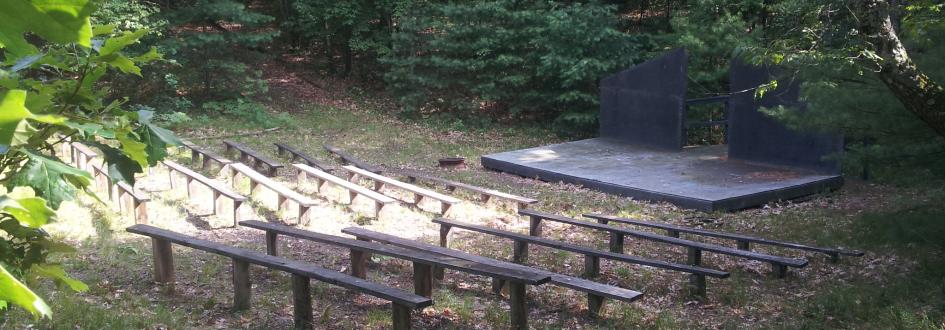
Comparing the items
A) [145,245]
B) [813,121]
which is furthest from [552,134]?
[145,245]

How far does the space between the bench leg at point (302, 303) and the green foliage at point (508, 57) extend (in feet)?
34.6

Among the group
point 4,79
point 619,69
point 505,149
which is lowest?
point 505,149

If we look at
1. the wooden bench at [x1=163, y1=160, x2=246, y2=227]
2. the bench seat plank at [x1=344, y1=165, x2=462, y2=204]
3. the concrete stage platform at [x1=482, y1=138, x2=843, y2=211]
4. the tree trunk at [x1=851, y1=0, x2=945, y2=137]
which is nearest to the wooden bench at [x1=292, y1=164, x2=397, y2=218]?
the bench seat plank at [x1=344, y1=165, x2=462, y2=204]

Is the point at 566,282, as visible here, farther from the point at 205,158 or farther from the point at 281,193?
the point at 205,158

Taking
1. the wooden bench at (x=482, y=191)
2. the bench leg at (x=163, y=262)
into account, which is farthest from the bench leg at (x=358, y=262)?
the wooden bench at (x=482, y=191)

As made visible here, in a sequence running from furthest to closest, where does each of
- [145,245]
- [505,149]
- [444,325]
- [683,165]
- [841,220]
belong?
[505,149] < [683,165] < [841,220] < [145,245] < [444,325]

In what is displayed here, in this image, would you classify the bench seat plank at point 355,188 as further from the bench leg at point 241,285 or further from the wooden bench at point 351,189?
the bench leg at point 241,285

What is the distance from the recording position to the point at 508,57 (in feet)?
52.5

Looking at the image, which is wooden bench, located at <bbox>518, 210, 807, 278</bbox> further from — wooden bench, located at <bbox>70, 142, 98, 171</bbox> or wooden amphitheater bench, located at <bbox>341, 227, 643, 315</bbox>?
wooden bench, located at <bbox>70, 142, 98, 171</bbox>

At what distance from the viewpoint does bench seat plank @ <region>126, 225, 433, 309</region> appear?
412 cm

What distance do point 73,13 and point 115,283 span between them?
549cm

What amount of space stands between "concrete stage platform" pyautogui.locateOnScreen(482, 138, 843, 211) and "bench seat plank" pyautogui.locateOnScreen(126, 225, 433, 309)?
5.67 m

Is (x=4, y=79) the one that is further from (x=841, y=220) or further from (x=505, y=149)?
(x=505, y=149)

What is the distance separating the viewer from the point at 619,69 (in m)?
15.2
